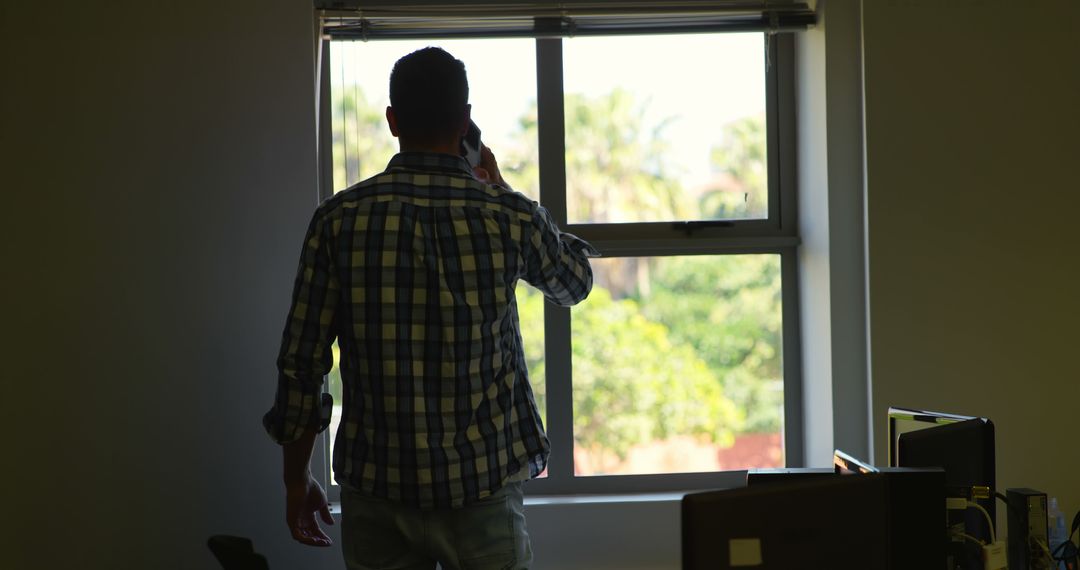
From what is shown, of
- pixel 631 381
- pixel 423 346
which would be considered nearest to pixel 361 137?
pixel 631 381

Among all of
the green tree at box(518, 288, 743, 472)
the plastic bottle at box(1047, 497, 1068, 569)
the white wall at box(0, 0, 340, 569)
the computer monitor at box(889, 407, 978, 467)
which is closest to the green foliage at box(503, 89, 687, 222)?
the green tree at box(518, 288, 743, 472)

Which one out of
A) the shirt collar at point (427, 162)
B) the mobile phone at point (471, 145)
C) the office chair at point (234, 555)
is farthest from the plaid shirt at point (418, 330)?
the office chair at point (234, 555)

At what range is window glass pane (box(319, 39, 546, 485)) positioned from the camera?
8.02 ft

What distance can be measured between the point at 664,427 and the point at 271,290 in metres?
1.12

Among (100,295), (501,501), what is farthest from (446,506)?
(100,295)

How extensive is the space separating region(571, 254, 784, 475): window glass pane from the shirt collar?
1.03m

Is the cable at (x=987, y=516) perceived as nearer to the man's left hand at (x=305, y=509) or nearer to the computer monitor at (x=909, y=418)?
the computer monitor at (x=909, y=418)

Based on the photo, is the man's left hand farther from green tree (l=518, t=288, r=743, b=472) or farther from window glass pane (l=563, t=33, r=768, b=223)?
window glass pane (l=563, t=33, r=768, b=223)

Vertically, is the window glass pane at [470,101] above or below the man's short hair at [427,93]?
above

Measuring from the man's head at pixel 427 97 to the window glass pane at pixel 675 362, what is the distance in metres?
1.04

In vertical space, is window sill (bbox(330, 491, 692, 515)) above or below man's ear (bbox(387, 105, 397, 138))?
below

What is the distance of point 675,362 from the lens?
2.56 meters

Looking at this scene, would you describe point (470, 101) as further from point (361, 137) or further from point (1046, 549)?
point (1046, 549)

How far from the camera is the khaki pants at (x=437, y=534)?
1.54 meters
